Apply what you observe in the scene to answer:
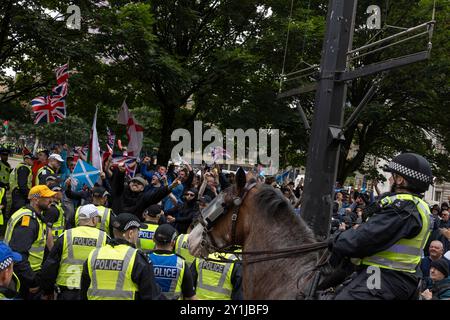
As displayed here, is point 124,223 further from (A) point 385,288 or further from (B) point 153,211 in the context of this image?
(A) point 385,288

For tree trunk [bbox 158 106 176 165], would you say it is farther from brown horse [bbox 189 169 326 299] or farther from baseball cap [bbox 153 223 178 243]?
brown horse [bbox 189 169 326 299]

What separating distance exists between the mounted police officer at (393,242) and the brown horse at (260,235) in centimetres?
48

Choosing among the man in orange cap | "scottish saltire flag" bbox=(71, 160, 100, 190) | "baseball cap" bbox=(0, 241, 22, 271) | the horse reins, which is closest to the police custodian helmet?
the horse reins

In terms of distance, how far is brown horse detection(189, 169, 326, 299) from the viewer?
431 centimetres

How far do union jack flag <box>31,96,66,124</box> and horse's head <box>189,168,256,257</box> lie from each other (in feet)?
37.5

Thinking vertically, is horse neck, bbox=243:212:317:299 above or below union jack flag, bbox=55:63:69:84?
below

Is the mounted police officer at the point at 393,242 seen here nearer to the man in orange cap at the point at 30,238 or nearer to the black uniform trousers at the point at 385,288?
the black uniform trousers at the point at 385,288

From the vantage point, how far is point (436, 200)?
5894cm

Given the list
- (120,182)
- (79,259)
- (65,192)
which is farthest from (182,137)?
(79,259)

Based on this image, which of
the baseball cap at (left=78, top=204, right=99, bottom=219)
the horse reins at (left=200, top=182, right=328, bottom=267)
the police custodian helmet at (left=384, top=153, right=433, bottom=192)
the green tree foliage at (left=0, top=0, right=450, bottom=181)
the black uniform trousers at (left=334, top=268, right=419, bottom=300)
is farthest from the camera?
the green tree foliage at (left=0, top=0, right=450, bottom=181)

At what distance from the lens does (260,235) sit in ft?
15.1

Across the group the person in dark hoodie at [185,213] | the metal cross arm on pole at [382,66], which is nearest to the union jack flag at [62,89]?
the person in dark hoodie at [185,213]
